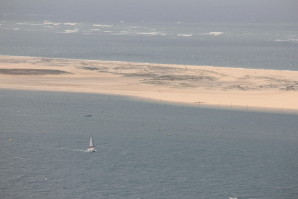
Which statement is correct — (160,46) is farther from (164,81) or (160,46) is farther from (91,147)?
(91,147)

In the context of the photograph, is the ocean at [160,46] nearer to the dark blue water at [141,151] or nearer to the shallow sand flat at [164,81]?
the shallow sand flat at [164,81]

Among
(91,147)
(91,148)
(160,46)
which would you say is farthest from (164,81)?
(160,46)

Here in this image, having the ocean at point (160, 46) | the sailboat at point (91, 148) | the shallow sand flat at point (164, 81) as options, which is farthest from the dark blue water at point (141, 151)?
the ocean at point (160, 46)

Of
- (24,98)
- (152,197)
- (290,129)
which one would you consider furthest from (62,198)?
(24,98)

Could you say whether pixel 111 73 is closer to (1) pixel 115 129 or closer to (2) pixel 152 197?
(1) pixel 115 129

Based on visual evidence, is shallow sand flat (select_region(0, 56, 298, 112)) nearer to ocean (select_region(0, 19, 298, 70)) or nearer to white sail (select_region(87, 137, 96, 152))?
ocean (select_region(0, 19, 298, 70))

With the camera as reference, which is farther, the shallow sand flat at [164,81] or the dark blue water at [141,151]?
the shallow sand flat at [164,81]

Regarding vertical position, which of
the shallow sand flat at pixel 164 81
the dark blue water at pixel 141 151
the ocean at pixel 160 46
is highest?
the ocean at pixel 160 46
